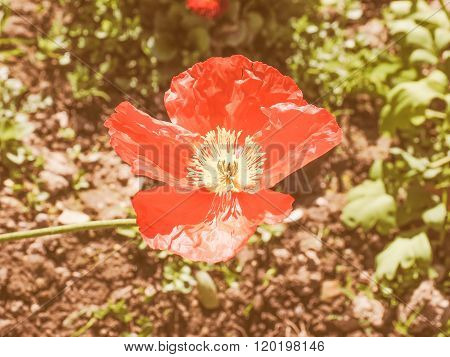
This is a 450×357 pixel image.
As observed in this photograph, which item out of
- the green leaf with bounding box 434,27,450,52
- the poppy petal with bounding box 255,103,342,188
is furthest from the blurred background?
the poppy petal with bounding box 255,103,342,188

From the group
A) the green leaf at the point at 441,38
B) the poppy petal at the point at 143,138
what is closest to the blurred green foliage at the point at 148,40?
the green leaf at the point at 441,38

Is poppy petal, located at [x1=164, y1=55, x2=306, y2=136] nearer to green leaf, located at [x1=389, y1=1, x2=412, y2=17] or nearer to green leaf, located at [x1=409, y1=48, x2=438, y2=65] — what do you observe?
green leaf, located at [x1=409, y1=48, x2=438, y2=65]

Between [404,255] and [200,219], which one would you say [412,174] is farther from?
[200,219]

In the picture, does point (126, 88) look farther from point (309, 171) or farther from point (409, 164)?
point (409, 164)

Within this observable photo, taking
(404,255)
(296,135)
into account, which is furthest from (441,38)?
(296,135)

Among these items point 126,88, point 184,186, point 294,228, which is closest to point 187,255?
point 184,186
